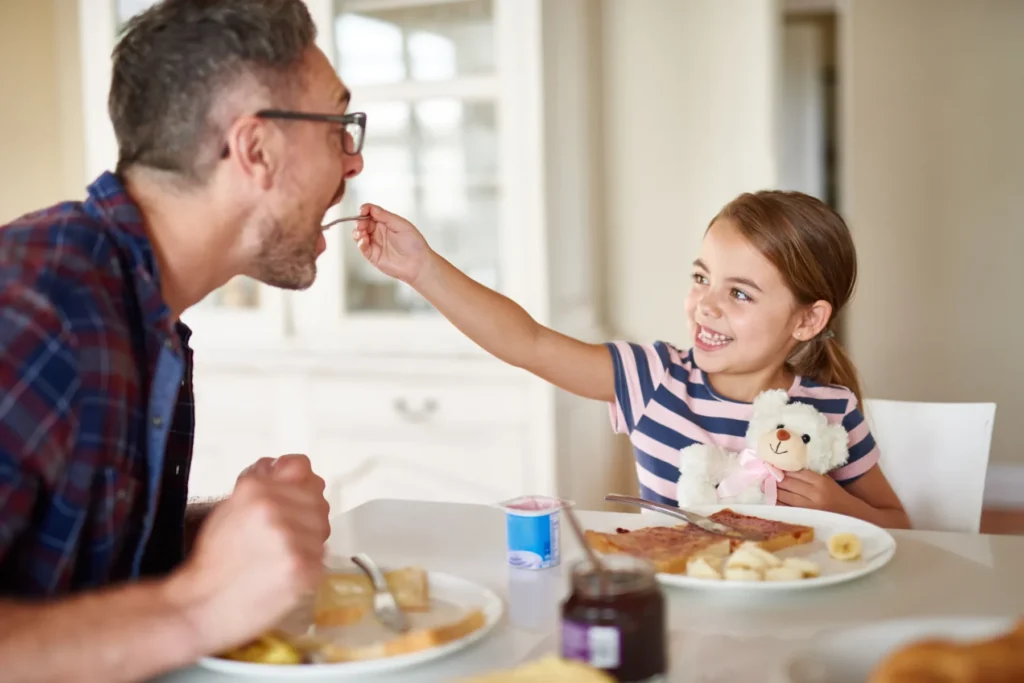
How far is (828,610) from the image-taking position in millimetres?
1014

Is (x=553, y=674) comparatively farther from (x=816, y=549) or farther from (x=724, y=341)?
(x=724, y=341)

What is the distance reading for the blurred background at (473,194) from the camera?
9.53 ft

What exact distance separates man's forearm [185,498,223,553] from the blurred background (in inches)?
63.2

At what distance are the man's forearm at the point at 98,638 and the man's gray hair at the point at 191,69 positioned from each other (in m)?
0.49

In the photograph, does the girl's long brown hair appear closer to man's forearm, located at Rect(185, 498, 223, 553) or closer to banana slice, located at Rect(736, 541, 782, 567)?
banana slice, located at Rect(736, 541, 782, 567)

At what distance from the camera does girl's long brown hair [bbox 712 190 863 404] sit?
1718mm

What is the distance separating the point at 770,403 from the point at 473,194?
1.62 m

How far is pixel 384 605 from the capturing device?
39.9 inches

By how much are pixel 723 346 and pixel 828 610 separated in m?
0.76

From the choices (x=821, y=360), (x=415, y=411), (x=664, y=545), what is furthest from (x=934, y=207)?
(x=664, y=545)

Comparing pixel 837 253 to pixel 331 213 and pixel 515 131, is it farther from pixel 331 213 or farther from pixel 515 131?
pixel 331 213

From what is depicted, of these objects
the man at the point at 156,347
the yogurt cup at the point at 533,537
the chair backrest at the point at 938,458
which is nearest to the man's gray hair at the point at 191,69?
the man at the point at 156,347

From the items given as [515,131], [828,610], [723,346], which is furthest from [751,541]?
[515,131]

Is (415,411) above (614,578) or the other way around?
the other way around
